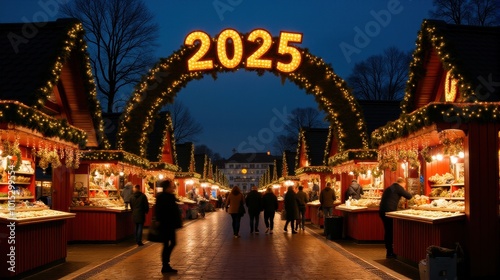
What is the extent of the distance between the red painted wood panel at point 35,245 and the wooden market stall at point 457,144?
7.57 m

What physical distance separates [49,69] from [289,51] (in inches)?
367

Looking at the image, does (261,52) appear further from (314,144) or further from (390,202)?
(314,144)

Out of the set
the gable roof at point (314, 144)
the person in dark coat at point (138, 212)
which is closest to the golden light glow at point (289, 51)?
the person in dark coat at point (138, 212)

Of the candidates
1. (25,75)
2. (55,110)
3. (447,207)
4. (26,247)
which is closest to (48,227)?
(26,247)

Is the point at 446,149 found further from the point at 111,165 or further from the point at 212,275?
the point at 111,165

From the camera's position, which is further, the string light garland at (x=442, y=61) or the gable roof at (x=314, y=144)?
the gable roof at (x=314, y=144)

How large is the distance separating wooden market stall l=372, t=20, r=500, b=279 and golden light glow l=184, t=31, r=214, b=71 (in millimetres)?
7053

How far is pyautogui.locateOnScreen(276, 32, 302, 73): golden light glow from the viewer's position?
70.5 ft

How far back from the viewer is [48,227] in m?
13.3

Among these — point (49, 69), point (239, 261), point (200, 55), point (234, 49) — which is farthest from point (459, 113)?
point (200, 55)

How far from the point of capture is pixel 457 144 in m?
13.7

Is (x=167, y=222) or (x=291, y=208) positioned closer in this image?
(x=167, y=222)

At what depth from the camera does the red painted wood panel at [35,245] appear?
11.4m

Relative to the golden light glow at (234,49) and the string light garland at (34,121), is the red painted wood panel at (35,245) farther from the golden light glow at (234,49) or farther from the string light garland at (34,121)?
the golden light glow at (234,49)
